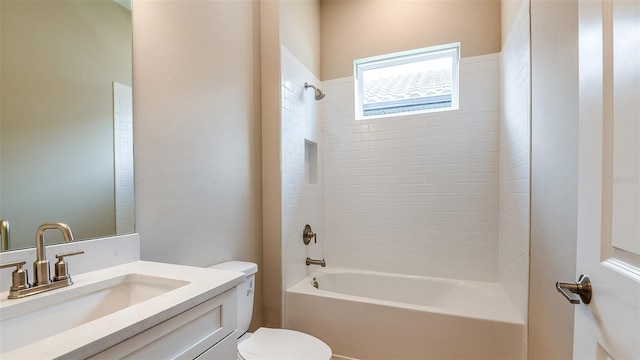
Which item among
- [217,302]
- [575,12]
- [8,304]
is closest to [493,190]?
[575,12]

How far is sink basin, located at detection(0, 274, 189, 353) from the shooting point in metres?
0.69

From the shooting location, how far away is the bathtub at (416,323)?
1.64 m

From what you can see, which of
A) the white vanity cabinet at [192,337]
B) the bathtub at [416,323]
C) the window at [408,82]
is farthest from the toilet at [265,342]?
the window at [408,82]

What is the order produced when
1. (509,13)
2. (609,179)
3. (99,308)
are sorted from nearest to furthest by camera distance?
(609,179) < (99,308) < (509,13)

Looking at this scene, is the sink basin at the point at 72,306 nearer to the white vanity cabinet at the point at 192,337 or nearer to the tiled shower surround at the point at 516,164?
the white vanity cabinet at the point at 192,337

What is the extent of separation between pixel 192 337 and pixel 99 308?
1.21ft

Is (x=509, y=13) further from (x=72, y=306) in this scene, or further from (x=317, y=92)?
(x=72, y=306)

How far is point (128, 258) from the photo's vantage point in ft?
3.71

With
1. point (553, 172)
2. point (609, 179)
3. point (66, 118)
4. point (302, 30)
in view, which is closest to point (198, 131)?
point (66, 118)

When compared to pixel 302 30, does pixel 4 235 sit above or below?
below

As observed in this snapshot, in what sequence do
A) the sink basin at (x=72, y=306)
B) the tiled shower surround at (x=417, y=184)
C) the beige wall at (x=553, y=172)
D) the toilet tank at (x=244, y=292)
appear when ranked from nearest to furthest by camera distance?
the sink basin at (x=72, y=306) < the beige wall at (x=553, y=172) < the toilet tank at (x=244, y=292) < the tiled shower surround at (x=417, y=184)

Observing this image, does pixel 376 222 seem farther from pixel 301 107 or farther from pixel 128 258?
pixel 128 258

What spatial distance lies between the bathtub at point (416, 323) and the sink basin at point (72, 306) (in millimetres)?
1256

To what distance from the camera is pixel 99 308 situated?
2.91 ft
